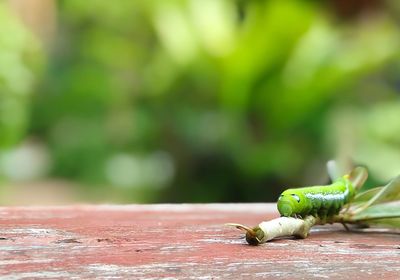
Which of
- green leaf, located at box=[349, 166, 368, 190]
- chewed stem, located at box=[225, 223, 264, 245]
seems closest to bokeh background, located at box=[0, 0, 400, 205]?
green leaf, located at box=[349, 166, 368, 190]

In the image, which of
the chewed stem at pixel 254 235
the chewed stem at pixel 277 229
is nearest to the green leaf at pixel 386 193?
the chewed stem at pixel 277 229

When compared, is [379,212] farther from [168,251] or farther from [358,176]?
[168,251]

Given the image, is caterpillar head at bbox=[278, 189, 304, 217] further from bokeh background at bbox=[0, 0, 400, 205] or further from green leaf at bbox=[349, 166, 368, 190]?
bokeh background at bbox=[0, 0, 400, 205]

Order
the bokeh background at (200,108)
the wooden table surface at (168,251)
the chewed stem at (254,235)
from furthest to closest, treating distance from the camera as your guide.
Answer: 1. the bokeh background at (200,108)
2. the chewed stem at (254,235)
3. the wooden table surface at (168,251)

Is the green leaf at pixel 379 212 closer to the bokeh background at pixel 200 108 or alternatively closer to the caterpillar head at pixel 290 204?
the caterpillar head at pixel 290 204

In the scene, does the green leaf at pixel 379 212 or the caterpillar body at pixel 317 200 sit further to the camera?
the green leaf at pixel 379 212

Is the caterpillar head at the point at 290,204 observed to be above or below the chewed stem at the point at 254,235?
above

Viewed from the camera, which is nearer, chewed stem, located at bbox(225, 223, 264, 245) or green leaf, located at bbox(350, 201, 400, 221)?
chewed stem, located at bbox(225, 223, 264, 245)
